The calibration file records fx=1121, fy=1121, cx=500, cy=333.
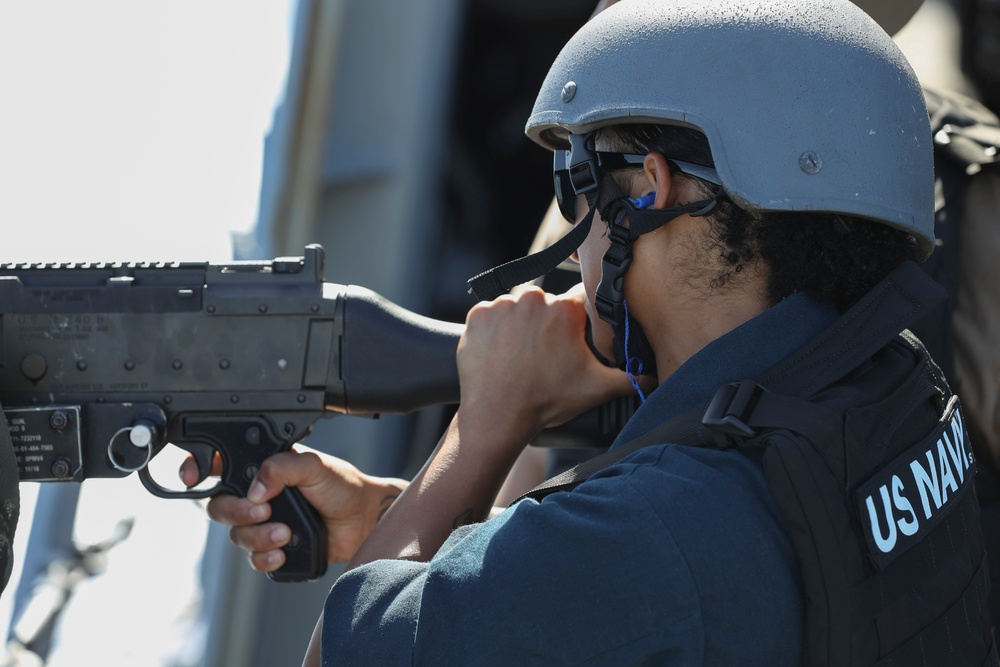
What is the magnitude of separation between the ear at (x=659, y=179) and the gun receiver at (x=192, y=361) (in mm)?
524

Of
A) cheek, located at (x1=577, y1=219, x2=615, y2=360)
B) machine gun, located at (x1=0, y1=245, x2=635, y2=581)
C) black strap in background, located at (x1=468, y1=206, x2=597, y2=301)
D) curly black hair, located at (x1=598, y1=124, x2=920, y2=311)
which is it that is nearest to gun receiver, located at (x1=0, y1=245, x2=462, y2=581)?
machine gun, located at (x1=0, y1=245, x2=635, y2=581)

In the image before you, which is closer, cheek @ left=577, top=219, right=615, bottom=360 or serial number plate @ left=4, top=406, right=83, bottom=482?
cheek @ left=577, top=219, right=615, bottom=360

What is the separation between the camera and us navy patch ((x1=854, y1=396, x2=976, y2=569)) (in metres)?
1.29

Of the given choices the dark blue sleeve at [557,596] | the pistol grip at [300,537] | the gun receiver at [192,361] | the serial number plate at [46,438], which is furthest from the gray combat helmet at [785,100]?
the serial number plate at [46,438]

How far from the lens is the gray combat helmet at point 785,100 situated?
1474 millimetres

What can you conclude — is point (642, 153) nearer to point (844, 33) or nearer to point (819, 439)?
point (844, 33)

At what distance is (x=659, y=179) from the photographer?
59.1 inches

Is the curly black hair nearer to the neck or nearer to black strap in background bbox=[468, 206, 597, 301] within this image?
the neck

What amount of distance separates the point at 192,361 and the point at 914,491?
3.94 ft

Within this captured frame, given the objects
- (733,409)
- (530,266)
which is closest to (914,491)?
(733,409)

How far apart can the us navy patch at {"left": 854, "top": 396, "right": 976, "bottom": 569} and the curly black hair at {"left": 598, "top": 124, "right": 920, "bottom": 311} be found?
23 cm

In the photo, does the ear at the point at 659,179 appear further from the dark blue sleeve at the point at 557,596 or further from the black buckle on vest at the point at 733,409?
the dark blue sleeve at the point at 557,596

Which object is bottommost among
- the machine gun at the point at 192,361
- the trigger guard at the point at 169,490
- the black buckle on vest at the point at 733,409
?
the trigger guard at the point at 169,490

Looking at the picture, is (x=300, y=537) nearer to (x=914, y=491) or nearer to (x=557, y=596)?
(x=557, y=596)
